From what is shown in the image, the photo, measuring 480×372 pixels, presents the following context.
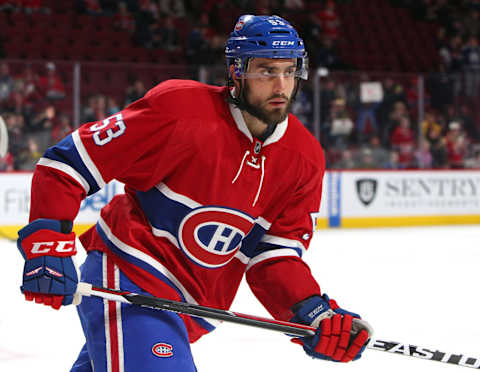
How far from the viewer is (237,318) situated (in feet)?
6.68

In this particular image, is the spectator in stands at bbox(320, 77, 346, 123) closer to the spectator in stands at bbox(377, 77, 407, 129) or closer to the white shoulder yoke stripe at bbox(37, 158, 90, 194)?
the spectator in stands at bbox(377, 77, 407, 129)

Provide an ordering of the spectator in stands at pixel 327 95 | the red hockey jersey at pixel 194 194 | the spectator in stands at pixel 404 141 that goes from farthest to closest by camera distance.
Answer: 1. the spectator in stands at pixel 404 141
2. the spectator in stands at pixel 327 95
3. the red hockey jersey at pixel 194 194

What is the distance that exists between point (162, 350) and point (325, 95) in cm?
654

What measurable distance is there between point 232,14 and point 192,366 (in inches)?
380

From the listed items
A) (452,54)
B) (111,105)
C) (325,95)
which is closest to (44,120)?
(111,105)

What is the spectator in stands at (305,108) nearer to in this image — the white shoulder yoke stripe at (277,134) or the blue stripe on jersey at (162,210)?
the white shoulder yoke stripe at (277,134)

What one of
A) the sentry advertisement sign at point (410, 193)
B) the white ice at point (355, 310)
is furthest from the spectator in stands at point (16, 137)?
the sentry advertisement sign at point (410, 193)

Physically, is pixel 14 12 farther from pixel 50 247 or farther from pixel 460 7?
pixel 50 247

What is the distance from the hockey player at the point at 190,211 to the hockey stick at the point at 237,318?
0.03 meters

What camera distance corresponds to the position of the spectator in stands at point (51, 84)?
706cm

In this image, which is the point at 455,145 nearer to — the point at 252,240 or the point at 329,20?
the point at 329,20

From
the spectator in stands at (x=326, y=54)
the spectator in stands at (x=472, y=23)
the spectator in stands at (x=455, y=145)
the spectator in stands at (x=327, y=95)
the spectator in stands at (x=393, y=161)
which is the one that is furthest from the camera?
the spectator in stands at (x=472, y=23)

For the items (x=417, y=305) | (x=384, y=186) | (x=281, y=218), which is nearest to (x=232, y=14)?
(x=384, y=186)

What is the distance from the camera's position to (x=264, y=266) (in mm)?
2221
